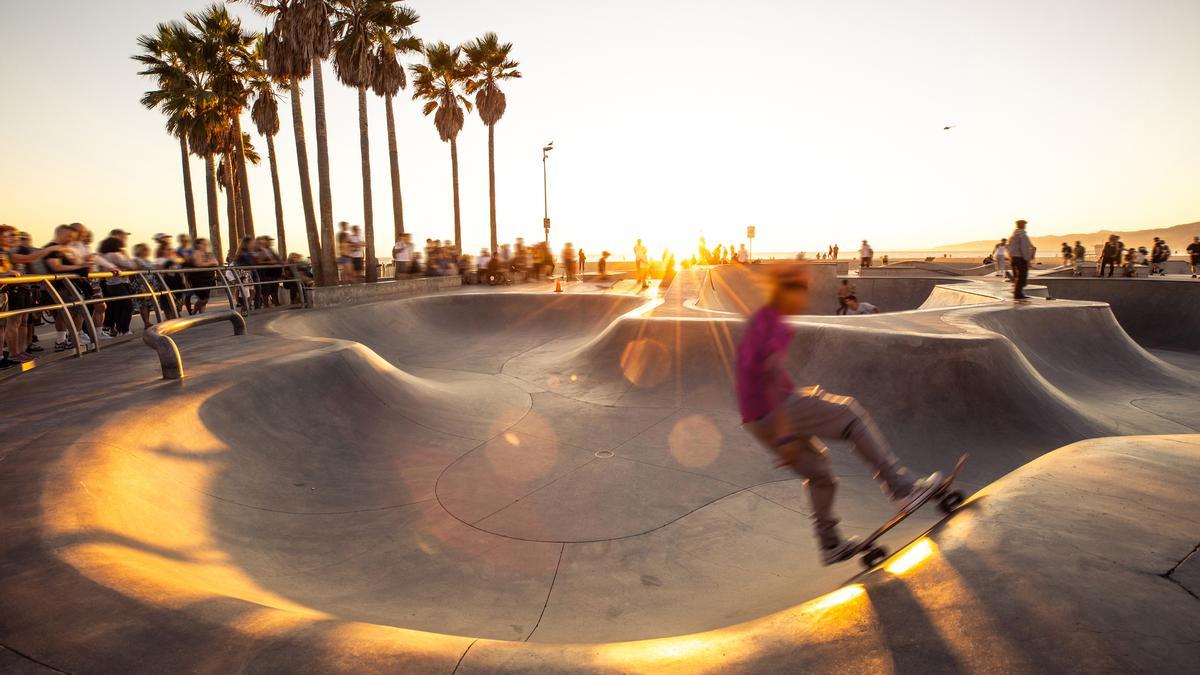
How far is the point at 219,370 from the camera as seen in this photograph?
6234 mm

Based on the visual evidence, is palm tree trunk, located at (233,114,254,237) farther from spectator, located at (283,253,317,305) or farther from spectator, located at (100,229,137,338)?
spectator, located at (100,229,137,338)

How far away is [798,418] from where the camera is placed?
10.0 ft

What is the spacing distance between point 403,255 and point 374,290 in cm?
346

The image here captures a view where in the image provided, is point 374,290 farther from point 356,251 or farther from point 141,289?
point 141,289

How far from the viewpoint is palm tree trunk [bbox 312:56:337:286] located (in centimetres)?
1664

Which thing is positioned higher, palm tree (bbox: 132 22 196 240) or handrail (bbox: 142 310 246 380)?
palm tree (bbox: 132 22 196 240)

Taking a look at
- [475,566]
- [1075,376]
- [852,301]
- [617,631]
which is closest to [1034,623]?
[617,631]

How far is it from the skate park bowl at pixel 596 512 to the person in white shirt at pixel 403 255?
10.2 meters

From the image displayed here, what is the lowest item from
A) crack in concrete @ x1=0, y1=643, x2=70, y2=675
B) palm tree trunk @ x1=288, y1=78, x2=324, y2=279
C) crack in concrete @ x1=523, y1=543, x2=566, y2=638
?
crack in concrete @ x1=523, y1=543, x2=566, y2=638

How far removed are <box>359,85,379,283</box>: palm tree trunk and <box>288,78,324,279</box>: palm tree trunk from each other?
1.95 meters

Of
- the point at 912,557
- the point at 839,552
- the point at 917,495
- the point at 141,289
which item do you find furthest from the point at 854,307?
the point at 141,289

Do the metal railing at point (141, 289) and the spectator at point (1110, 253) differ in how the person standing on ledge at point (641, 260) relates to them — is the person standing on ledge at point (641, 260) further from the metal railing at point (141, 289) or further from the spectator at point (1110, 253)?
the spectator at point (1110, 253)

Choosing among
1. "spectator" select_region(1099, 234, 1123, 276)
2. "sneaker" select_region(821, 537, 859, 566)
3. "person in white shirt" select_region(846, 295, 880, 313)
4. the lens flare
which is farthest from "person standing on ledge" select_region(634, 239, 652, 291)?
the lens flare

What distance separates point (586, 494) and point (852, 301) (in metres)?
10.0
